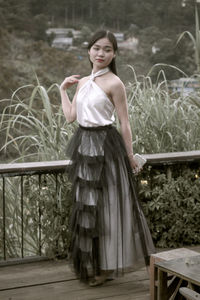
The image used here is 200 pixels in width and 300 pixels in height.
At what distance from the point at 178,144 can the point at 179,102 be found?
1.48 feet

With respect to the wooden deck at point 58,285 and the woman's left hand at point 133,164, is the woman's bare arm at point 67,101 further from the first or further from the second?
the wooden deck at point 58,285

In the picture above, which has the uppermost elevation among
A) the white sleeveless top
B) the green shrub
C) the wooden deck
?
the white sleeveless top

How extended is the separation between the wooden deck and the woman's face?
4.22 ft

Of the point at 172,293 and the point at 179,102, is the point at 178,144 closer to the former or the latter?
the point at 179,102

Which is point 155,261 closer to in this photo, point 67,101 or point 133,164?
point 133,164

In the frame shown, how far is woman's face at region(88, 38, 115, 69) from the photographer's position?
9.97 feet

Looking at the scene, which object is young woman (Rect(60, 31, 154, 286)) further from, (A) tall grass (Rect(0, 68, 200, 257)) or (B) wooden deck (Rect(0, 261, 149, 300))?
(A) tall grass (Rect(0, 68, 200, 257))

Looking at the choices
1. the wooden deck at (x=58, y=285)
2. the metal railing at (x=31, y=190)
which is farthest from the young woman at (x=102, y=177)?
the metal railing at (x=31, y=190)

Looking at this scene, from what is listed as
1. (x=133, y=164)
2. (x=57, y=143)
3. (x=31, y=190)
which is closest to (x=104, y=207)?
(x=133, y=164)

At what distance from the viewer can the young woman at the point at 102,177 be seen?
305cm

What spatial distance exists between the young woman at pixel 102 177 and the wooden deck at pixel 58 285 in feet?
0.34

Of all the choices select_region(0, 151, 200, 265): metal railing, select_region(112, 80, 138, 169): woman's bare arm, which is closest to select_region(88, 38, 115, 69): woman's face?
select_region(112, 80, 138, 169): woman's bare arm

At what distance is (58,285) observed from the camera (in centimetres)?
338

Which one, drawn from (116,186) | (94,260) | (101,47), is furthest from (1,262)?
(101,47)
